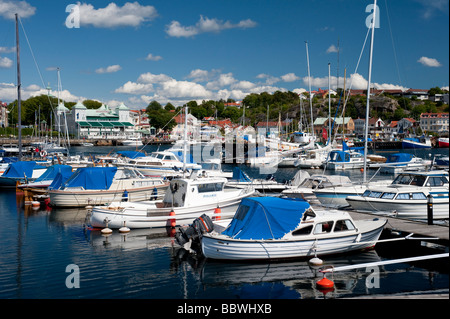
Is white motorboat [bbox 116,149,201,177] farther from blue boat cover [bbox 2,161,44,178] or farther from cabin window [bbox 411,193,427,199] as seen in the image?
cabin window [bbox 411,193,427,199]

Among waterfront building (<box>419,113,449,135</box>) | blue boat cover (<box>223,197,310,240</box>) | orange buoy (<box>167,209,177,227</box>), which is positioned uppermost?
waterfront building (<box>419,113,449,135</box>)

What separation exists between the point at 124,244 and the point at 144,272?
4595mm

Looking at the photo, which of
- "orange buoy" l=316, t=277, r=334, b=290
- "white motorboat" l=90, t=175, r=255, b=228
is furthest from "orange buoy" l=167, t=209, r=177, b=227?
"orange buoy" l=316, t=277, r=334, b=290

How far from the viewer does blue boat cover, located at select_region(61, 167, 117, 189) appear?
98.7 ft

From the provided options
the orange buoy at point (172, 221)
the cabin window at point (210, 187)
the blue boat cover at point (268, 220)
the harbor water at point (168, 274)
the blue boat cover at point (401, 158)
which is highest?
the blue boat cover at point (401, 158)

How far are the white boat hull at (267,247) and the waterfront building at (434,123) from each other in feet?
542

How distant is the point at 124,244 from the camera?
20.5m

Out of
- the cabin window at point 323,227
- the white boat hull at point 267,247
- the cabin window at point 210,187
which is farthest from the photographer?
the cabin window at point 210,187

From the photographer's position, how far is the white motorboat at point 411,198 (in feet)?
71.4

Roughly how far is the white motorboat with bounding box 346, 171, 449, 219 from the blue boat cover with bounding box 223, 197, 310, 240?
293 inches

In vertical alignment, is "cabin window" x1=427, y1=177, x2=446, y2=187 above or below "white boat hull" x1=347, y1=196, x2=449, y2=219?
above

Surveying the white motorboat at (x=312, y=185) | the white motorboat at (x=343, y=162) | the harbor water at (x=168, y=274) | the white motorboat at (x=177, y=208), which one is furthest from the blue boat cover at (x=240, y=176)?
the white motorboat at (x=343, y=162)

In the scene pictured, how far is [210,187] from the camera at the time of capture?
24.9 meters

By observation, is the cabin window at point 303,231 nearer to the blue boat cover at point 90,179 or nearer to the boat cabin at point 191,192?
the boat cabin at point 191,192
